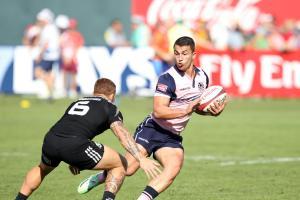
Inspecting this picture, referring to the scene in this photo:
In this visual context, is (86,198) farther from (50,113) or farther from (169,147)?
(50,113)

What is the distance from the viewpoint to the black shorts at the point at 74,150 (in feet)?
32.5

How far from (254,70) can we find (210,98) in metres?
20.1

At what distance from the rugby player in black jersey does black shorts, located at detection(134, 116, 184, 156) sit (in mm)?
706

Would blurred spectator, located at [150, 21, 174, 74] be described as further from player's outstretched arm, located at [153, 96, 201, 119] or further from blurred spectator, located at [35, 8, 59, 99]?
player's outstretched arm, located at [153, 96, 201, 119]

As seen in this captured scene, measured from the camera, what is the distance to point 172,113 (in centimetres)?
1039

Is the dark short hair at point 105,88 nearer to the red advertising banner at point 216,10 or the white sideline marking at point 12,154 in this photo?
the white sideline marking at point 12,154

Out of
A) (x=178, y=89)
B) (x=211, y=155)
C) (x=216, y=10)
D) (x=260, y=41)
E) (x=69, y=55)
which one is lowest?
(x=211, y=155)

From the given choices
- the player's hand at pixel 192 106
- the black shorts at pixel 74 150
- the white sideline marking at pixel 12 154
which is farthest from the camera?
the white sideline marking at pixel 12 154

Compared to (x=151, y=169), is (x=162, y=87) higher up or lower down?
higher up

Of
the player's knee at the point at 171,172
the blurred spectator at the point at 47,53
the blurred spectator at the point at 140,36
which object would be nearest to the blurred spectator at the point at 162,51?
the blurred spectator at the point at 140,36

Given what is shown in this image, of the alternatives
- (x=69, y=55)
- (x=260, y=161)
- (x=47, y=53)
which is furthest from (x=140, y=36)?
(x=260, y=161)

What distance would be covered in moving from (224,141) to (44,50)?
1197cm

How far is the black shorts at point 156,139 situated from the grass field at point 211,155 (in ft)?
3.69

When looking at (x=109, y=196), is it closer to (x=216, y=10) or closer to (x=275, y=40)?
(x=275, y=40)
